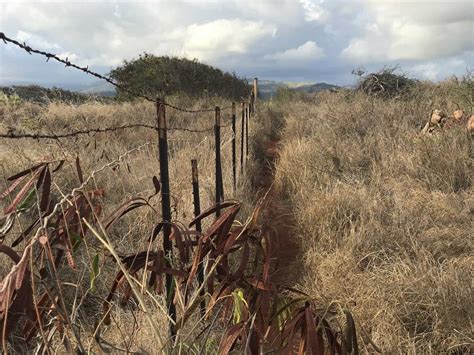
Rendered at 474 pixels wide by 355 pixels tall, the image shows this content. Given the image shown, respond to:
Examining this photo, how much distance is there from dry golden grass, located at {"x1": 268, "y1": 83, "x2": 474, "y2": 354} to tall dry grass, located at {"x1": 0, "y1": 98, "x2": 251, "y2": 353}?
86 centimetres

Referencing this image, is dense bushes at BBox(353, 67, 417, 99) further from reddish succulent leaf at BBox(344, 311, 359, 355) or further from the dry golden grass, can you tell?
reddish succulent leaf at BBox(344, 311, 359, 355)

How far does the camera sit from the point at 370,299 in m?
2.84

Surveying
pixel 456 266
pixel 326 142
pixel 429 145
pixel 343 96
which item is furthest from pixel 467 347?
pixel 343 96

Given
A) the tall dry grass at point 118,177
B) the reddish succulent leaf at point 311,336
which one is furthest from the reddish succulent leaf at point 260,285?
the tall dry grass at point 118,177

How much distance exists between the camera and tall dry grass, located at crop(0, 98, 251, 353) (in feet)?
7.25

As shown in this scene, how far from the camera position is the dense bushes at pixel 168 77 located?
16.9m

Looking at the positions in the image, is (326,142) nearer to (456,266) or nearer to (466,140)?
(466,140)

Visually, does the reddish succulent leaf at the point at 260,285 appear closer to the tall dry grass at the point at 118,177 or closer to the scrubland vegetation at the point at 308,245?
the scrubland vegetation at the point at 308,245

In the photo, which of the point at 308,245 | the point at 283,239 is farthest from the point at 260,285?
the point at 283,239

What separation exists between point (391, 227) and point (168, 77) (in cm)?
1454

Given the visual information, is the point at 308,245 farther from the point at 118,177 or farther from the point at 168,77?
the point at 168,77

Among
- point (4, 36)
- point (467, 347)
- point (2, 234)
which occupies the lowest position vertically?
point (467, 347)

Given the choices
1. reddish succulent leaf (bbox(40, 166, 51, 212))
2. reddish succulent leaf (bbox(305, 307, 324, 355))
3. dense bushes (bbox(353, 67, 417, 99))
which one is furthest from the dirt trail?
dense bushes (bbox(353, 67, 417, 99))

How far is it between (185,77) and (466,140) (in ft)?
42.9
